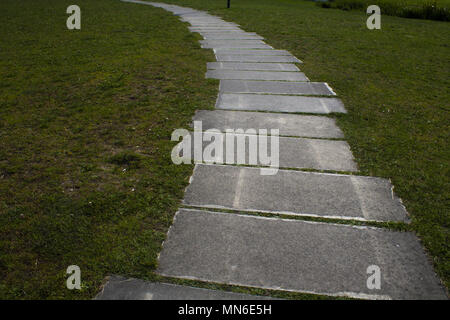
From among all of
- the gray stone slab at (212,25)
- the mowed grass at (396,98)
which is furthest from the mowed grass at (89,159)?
the gray stone slab at (212,25)

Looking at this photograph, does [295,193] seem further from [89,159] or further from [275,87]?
[275,87]

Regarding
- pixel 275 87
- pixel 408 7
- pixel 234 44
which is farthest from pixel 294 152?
pixel 408 7

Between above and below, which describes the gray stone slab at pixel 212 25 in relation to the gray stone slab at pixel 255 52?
above

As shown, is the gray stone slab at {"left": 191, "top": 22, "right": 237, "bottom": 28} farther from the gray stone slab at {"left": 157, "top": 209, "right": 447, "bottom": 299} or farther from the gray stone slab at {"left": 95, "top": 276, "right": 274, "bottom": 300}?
the gray stone slab at {"left": 95, "top": 276, "right": 274, "bottom": 300}

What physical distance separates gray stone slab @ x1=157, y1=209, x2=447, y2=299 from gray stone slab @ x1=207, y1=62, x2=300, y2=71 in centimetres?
532

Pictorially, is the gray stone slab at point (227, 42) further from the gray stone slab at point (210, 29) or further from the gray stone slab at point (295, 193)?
the gray stone slab at point (295, 193)

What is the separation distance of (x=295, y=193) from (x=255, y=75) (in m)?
4.40

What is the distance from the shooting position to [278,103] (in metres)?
5.76

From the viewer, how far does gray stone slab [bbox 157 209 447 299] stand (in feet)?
8.12

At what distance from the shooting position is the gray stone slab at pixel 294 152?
397 centimetres

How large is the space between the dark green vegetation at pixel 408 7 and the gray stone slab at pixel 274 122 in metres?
17.3

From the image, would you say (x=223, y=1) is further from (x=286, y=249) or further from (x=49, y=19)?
(x=286, y=249)

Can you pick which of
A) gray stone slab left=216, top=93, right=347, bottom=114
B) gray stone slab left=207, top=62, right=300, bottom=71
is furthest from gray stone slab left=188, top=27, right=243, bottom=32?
gray stone slab left=216, top=93, right=347, bottom=114

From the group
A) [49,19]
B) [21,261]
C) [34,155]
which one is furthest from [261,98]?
[49,19]
